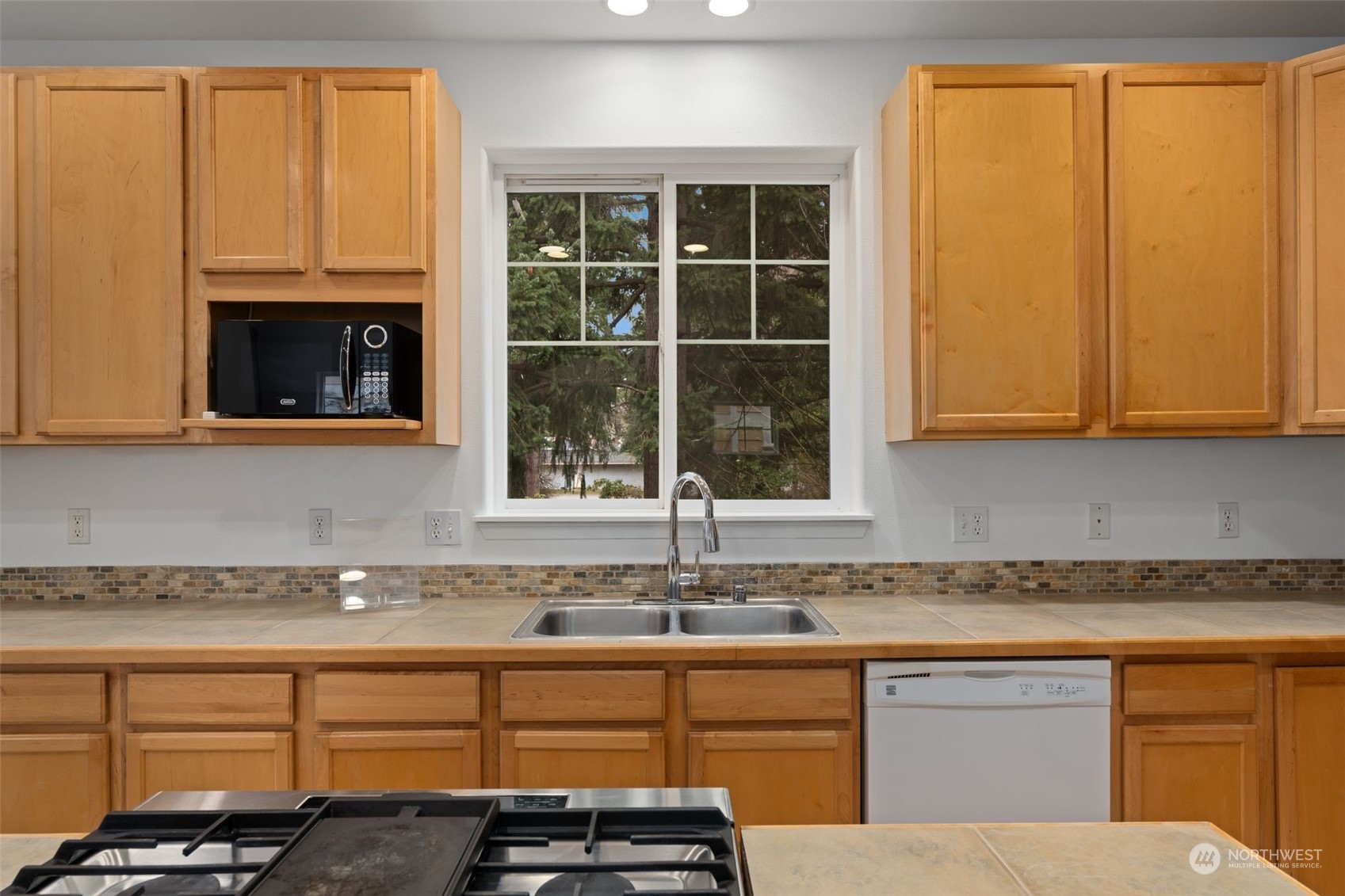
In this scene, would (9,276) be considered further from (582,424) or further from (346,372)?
(582,424)

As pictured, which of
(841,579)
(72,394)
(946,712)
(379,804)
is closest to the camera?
(379,804)

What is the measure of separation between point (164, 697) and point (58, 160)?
1513 millimetres

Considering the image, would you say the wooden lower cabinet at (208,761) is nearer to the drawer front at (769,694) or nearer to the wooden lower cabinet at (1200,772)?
the drawer front at (769,694)

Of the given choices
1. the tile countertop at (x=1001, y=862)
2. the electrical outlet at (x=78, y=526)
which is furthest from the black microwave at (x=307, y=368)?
the tile countertop at (x=1001, y=862)

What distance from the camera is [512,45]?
8.43 feet

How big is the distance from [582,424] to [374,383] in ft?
2.35

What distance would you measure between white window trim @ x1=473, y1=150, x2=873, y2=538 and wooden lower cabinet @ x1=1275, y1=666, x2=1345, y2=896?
115 centimetres

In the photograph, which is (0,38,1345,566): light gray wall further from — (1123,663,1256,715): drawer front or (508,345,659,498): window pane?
(1123,663,1256,715): drawer front

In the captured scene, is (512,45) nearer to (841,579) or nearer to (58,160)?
(58,160)

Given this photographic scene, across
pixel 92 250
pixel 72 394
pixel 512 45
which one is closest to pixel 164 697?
pixel 72 394

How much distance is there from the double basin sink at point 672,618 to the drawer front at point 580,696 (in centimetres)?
42

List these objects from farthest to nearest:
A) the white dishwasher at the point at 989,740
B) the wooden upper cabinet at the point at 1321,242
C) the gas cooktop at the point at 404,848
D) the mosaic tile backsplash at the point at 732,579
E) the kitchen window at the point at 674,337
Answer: the kitchen window at the point at 674,337 → the mosaic tile backsplash at the point at 732,579 → the wooden upper cabinet at the point at 1321,242 → the white dishwasher at the point at 989,740 → the gas cooktop at the point at 404,848

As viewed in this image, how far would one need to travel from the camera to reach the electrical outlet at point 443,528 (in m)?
2.54

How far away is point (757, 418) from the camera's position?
268cm
